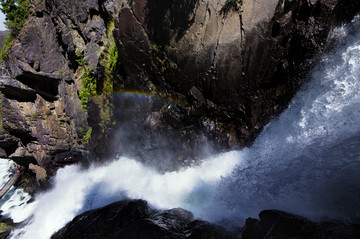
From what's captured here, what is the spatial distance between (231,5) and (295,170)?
4.52 metres

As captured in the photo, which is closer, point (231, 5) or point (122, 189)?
point (231, 5)

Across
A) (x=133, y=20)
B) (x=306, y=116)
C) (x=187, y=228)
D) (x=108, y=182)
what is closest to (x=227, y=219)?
(x=187, y=228)

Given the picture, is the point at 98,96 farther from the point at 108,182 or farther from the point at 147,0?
the point at 147,0

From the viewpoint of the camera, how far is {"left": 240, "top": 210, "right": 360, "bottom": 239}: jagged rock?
2.94m

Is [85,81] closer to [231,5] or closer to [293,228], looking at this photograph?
[231,5]

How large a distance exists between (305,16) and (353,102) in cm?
235

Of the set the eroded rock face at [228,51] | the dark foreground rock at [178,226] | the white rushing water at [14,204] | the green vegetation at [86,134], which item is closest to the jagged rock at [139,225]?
the dark foreground rock at [178,226]

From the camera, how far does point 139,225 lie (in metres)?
5.28

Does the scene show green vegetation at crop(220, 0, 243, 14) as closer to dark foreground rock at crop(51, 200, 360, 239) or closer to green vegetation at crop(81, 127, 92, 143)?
dark foreground rock at crop(51, 200, 360, 239)

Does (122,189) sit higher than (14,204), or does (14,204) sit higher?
(14,204)

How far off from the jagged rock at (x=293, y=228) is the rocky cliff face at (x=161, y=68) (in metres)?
3.12

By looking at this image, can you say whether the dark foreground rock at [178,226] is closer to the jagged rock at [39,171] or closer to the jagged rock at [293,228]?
the jagged rock at [293,228]

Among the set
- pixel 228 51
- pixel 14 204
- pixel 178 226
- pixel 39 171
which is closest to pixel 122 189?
pixel 178 226

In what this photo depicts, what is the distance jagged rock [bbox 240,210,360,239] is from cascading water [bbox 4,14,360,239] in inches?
15.1
